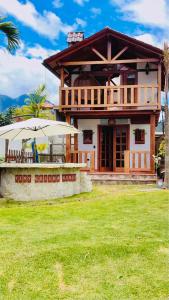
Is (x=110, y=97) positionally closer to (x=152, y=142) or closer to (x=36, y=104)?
(x=152, y=142)

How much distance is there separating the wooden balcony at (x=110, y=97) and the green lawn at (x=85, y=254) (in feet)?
29.4

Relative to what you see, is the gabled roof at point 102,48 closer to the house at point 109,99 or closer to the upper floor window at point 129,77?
the house at point 109,99

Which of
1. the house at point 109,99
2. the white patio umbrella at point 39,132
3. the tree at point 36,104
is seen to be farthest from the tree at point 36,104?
the white patio umbrella at point 39,132

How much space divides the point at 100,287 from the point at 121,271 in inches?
21.6

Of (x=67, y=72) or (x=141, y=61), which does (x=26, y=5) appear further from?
(x=141, y=61)

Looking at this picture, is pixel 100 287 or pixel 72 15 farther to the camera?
pixel 72 15

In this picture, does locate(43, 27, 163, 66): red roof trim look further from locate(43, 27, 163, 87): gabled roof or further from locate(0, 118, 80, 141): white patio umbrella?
locate(0, 118, 80, 141): white patio umbrella

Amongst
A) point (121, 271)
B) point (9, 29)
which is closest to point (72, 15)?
point (9, 29)

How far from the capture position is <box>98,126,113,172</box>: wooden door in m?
19.4

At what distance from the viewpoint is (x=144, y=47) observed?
17.6 meters

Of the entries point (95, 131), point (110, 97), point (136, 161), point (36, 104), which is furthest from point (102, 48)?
point (36, 104)

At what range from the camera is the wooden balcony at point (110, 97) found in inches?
661

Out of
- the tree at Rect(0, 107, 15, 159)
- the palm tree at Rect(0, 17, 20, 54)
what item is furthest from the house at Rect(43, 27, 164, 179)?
the tree at Rect(0, 107, 15, 159)

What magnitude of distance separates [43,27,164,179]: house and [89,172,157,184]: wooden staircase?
4.45ft
